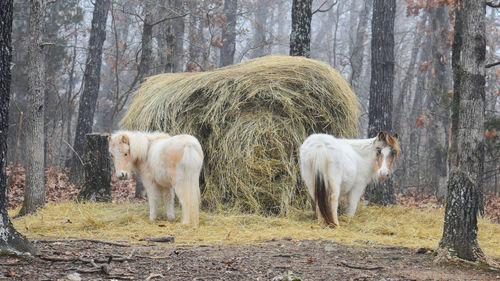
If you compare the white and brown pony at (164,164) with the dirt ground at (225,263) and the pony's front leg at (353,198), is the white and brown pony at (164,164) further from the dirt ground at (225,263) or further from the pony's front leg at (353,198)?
the pony's front leg at (353,198)

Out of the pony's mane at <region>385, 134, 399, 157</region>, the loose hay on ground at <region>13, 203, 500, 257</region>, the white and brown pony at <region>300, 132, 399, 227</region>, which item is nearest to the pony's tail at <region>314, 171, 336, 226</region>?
the white and brown pony at <region>300, 132, 399, 227</region>

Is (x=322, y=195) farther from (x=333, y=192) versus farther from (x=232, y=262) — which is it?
(x=232, y=262)

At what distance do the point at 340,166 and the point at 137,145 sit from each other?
10.0 ft

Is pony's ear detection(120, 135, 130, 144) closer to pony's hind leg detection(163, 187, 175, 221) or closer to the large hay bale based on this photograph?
pony's hind leg detection(163, 187, 175, 221)

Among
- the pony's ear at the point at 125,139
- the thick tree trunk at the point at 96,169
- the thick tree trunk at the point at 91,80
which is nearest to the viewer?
the pony's ear at the point at 125,139

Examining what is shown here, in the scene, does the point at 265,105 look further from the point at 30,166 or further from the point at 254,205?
the point at 30,166

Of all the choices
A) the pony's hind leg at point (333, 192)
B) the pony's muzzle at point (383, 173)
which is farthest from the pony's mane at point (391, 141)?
the pony's hind leg at point (333, 192)

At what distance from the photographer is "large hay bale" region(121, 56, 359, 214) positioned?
304 inches

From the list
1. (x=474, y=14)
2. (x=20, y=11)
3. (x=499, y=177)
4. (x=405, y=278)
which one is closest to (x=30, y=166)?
(x=405, y=278)

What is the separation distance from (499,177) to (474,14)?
12703mm

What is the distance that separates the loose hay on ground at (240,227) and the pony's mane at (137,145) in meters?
0.91

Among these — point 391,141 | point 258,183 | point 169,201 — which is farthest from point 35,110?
point 391,141

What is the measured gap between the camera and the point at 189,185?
6.81 m

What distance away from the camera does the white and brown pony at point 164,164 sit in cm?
679
